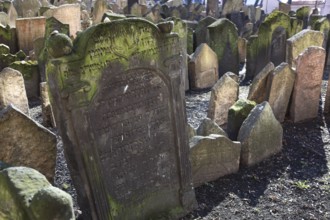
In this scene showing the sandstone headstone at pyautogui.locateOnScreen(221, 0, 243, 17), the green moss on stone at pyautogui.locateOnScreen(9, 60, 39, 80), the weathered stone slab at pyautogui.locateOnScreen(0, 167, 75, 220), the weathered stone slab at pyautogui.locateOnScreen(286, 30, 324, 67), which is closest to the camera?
the weathered stone slab at pyautogui.locateOnScreen(0, 167, 75, 220)

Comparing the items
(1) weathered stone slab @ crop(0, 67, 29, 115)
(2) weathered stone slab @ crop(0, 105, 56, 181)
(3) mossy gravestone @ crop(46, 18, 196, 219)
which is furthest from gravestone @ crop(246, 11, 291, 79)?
(2) weathered stone slab @ crop(0, 105, 56, 181)

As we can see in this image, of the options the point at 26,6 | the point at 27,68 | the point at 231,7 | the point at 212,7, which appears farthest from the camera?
the point at 212,7

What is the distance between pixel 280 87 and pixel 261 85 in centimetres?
26

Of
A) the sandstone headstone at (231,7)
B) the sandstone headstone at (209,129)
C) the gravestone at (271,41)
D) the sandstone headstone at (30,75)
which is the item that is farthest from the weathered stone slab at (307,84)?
the sandstone headstone at (231,7)

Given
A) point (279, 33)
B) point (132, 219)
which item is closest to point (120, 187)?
point (132, 219)

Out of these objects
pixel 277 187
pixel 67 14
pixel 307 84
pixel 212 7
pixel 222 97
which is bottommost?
pixel 277 187

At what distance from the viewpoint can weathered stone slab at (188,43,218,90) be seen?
7020mm

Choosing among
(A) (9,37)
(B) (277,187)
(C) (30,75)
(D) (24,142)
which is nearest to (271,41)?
(B) (277,187)

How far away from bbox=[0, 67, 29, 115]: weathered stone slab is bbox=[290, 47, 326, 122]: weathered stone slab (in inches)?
154

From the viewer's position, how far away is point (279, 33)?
7.71 metres

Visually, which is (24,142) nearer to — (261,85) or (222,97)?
(222,97)

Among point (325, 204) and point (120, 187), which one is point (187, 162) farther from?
point (325, 204)

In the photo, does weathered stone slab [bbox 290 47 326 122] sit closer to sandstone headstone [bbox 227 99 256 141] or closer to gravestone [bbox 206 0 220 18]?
sandstone headstone [bbox 227 99 256 141]

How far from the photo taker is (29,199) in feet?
6.12
